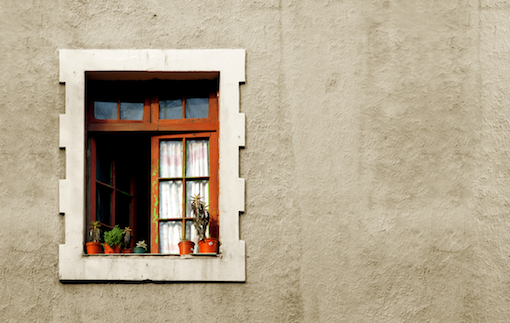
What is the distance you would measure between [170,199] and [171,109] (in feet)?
2.59

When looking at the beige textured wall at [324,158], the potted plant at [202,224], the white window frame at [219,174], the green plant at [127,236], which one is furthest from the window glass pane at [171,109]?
the green plant at [127,236]

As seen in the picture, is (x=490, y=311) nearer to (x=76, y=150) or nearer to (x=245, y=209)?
(x=245, y=209)

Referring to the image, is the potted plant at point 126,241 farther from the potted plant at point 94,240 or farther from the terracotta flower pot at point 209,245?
the terracotta flower pot at point 209,245

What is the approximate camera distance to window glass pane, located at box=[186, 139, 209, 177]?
661 centimetres

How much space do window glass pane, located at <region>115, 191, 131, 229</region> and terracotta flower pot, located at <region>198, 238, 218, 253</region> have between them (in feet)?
3.42

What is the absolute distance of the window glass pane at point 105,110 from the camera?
668 cm

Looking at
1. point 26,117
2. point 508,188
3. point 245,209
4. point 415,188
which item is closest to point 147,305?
point 245,209

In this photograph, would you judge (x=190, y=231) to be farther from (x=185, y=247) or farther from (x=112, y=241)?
(x=112, y=241)

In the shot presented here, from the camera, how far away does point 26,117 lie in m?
6.27

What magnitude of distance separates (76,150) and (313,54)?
2.10 m

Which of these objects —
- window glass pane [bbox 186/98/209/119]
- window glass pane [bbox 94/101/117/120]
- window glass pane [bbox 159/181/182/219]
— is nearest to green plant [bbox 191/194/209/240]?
window glass pane [bbox 159/181/182/219]

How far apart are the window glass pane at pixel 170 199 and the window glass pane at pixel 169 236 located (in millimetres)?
68

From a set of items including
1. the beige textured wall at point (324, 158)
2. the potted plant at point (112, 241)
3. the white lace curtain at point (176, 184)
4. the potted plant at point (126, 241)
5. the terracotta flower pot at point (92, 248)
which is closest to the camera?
the beige textured wall at point (324, 158)

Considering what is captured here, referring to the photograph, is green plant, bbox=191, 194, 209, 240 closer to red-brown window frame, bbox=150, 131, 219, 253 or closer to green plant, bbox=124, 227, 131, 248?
red-brown window frame, bbox=150, 131, 219, 253
